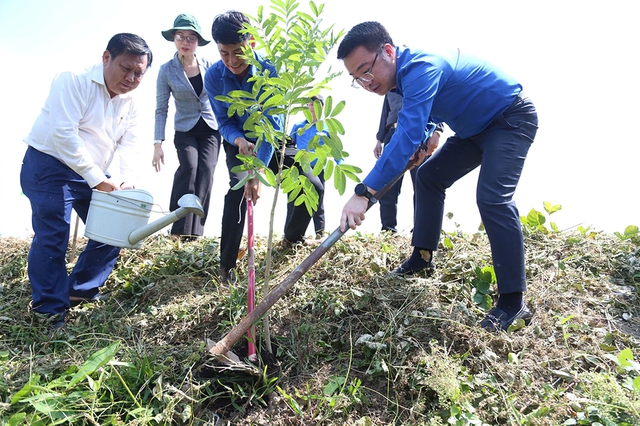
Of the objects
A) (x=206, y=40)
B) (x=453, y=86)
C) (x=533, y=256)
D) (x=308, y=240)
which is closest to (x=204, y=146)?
(x=206, y=40)

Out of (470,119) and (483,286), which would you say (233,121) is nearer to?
(470,119)

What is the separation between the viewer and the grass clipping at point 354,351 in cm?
225

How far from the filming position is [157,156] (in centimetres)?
443

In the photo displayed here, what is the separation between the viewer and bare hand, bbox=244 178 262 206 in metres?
2.89

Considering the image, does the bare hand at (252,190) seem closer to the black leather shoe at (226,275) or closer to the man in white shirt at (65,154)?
the black leather shoe at (226,275)

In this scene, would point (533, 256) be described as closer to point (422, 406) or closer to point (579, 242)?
point (579, 242)

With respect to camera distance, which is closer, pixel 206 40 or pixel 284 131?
pixel 284 131

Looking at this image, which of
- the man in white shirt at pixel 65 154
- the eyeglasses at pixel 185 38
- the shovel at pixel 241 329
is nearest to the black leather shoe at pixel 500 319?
the shovel at pixel 241 329

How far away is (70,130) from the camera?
3.11m

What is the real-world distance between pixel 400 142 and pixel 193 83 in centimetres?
247

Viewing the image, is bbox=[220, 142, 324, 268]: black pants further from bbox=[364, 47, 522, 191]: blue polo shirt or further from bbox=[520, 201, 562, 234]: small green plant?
bbox=[520, 201, 562, 234]: small green plant

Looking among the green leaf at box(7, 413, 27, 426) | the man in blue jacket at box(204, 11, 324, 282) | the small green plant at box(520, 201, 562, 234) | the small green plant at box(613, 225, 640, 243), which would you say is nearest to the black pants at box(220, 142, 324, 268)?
the man in blue jacket at box(204, 11, 324, 282)

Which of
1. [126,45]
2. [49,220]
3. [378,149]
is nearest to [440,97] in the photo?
[378,149]

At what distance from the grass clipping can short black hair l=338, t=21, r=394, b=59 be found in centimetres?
143
